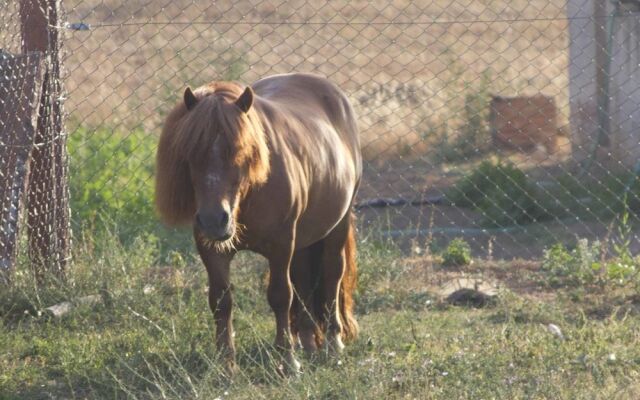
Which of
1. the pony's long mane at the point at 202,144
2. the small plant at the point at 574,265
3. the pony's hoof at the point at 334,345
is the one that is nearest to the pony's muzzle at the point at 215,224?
the pony's long mane at the point at 202,144

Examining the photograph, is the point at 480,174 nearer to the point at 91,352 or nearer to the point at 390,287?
the point at 390,287

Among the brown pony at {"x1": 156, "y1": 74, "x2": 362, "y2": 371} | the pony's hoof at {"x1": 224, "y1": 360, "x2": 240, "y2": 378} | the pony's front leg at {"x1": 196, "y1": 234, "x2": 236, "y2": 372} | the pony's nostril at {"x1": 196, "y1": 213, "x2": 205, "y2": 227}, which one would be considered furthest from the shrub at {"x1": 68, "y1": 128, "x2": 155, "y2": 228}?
the pony's nostril at {"x1": 196, "y1": 213, "x2": 205, "y2": 227}

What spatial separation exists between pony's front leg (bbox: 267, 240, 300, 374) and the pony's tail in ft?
2.00

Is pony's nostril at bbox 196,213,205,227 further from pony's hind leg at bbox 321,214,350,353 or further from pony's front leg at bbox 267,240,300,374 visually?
pony's hind leg at bbox 321,214,350,353

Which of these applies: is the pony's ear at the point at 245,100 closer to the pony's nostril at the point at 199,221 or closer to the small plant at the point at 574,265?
the pony's nostril at the point at 199,221

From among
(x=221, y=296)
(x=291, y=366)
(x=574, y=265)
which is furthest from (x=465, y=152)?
(x=291, y=366)

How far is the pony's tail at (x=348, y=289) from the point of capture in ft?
18.8

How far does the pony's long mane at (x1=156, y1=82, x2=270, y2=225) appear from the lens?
4477mm

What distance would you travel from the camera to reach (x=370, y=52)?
63.0 ft

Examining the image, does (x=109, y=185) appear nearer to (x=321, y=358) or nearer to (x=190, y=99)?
(x=321, y=358)

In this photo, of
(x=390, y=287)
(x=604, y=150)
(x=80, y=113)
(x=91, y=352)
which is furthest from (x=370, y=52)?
(x=91, y=352)

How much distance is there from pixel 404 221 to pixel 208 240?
13.6 ft

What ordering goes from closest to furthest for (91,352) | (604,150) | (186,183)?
(186,183) < (91,352) < (604,150)

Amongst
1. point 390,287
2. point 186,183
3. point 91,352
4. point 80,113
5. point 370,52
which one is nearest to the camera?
point 186,183
